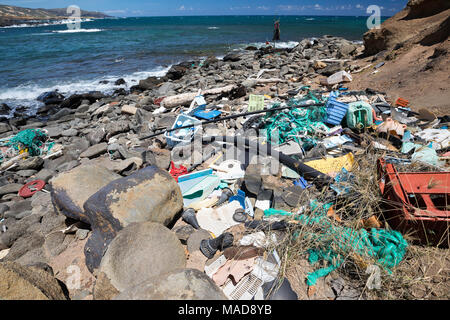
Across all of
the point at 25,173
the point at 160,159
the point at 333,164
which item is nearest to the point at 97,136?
the point at 25,173

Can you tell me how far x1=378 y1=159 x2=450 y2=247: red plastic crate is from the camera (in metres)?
2.19

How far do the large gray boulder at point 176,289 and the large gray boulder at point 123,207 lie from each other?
100cm

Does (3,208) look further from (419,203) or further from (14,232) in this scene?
(419,203)

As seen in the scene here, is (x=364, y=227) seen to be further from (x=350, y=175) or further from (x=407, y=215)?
(x=350, y=175)

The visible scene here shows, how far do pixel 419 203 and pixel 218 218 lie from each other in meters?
2.35

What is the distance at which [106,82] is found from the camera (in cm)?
1326

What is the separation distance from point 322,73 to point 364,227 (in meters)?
9.73

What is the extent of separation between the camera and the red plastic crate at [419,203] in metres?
2.19

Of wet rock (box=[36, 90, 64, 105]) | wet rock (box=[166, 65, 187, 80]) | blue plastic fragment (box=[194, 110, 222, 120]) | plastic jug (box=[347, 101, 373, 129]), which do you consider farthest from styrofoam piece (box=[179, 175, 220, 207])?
wet rock (box=[166, 65, 187, 80])

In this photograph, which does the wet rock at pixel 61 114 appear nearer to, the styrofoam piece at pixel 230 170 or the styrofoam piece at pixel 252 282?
the styrofoam piece at pixel 230 170

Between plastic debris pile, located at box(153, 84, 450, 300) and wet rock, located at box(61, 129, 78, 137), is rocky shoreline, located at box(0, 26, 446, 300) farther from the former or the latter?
plastic debris pile, located at box(153, 84, 450, 300)

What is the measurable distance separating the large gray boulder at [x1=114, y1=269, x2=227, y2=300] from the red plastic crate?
6.42ft

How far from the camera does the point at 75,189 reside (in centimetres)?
310

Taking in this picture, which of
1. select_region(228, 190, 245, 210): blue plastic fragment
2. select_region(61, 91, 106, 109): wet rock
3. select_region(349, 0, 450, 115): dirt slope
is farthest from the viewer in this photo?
select_region(61, 91, 106, 109): wet rock
